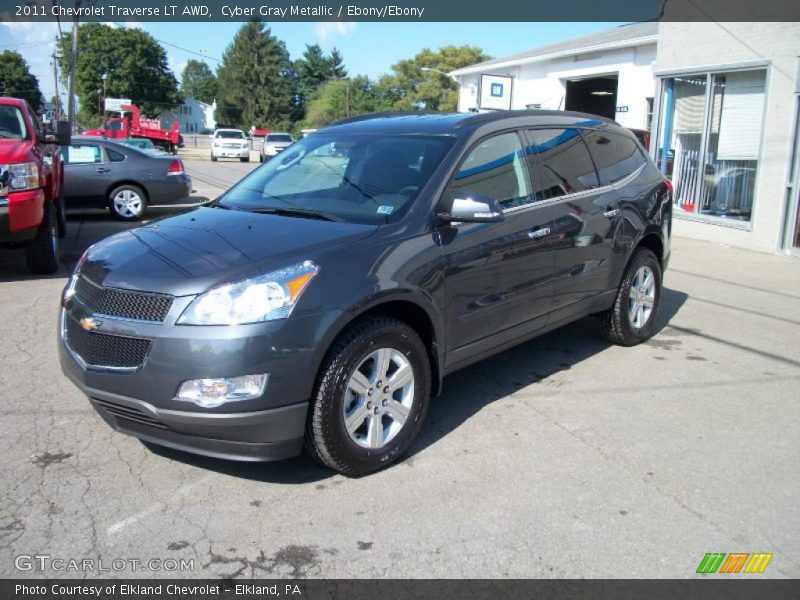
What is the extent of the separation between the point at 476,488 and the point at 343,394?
832 millimetres

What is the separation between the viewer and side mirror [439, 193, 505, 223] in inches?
155

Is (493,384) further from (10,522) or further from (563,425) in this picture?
(10,522)

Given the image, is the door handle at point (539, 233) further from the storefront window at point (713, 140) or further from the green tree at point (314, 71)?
the green tree at point (314, 71)

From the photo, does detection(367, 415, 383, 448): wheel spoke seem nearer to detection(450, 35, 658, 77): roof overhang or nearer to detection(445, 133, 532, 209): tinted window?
detection(445, 133, 532, 209): tinted window

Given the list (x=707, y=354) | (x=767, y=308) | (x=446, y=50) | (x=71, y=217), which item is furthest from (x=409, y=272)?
(x=446, y=50)

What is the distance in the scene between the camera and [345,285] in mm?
3477

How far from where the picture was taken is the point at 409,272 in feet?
12.4

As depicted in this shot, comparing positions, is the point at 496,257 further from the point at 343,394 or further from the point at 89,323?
the point at 89,323

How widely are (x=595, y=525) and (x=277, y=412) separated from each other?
1.54m

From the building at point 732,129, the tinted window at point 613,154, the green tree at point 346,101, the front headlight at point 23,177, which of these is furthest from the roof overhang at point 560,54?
the green tree at point 346,101

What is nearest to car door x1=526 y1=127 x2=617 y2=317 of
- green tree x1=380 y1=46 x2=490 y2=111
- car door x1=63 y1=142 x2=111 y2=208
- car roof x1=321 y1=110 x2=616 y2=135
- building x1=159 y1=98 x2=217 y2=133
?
car roof x1=321 y1=110 x2=616 y2=135

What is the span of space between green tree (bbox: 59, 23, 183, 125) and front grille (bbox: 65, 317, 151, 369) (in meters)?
87.6

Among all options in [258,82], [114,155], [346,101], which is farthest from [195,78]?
[114,155]

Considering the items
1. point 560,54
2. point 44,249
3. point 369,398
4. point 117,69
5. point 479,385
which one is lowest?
point 479,385
